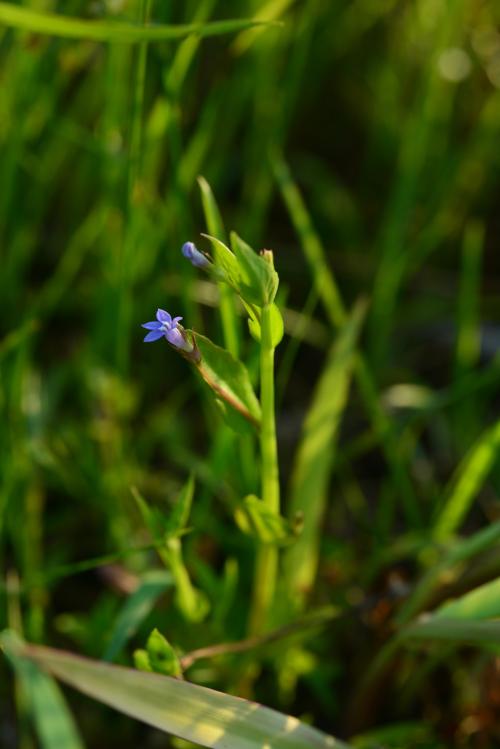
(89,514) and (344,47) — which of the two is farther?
(344,47)

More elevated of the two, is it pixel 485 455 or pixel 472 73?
pixel 472 73

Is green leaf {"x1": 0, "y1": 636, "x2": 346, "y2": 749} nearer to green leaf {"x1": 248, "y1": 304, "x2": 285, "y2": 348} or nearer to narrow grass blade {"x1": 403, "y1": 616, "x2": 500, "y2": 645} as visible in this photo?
narrow grass blade {"x1": 403, "y1": 616, "x2": 500, "y2": 645}

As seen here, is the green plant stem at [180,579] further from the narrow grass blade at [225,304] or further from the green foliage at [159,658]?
the narrow grass blade at [225,304]

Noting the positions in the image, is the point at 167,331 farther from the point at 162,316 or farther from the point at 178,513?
the point at 178,513

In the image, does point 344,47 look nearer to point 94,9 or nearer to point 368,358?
point 368,358

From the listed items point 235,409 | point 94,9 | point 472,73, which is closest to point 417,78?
point 472,73

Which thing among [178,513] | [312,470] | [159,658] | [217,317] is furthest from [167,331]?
[217,317]

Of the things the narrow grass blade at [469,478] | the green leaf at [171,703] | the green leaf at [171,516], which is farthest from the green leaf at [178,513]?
the narrow grass blade at [469,478]
